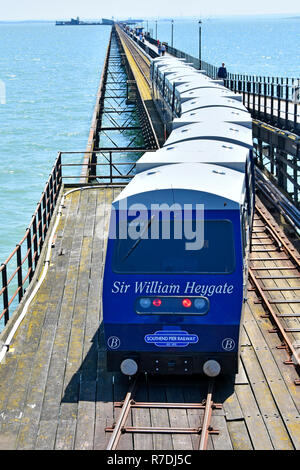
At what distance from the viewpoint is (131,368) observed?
889 cm

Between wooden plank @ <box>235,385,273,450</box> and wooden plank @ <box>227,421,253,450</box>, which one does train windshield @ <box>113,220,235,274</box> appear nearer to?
wooden plank @ <box>235,385,273,450</box>

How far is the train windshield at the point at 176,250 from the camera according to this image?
875cm

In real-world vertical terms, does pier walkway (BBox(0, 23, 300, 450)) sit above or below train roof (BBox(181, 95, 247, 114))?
below

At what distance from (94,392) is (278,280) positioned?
16.5 feet

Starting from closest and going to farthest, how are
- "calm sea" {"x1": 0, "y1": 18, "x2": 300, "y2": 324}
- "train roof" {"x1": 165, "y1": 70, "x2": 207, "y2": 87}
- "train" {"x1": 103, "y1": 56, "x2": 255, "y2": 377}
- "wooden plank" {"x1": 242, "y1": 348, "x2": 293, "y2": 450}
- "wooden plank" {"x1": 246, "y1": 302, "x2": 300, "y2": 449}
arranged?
"wooden plank" {"x1": 242, "y1": 348, "x2": 293, "y2": 450} → "wooden plank" {"x1": 246, "y1": 302, "x2": 300, "y2": 449} → "train" {"x1": 103, "y1": 56, "x2": 255, "y2": 377} → "train roof" {"x1": 165, "y1": 70, "x2": 207, "y2": 87} → "calm sea" {"x1": 0, "y1": 18, "x2": 300, "y2": 324}

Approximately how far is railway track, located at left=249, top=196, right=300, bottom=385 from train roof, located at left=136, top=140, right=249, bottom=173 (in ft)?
7.76

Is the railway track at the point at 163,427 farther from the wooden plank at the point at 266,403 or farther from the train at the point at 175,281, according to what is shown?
the wooden plank at the point at 266,403

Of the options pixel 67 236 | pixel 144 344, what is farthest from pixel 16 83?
pixel 144 344

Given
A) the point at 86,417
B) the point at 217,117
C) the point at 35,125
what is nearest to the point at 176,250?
the point at 86,417

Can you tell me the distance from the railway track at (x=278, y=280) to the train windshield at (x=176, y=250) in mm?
1944

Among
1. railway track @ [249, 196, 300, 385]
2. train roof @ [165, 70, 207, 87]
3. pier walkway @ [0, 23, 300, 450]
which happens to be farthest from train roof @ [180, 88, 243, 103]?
pier walkway @ [0, 23, 300, 450]

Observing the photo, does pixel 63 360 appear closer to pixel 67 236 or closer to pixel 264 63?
pixel 67 236

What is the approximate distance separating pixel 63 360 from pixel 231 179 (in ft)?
11.1

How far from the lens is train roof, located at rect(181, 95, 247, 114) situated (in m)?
18.3
